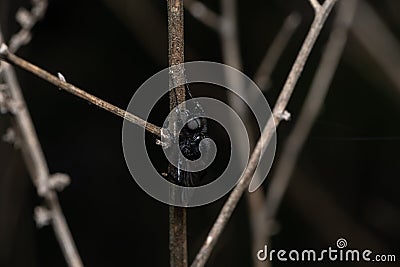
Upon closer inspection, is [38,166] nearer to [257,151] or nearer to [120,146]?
[257,151]

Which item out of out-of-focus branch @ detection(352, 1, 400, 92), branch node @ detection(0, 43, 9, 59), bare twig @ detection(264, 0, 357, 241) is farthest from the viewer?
out-of-focus branch @ detection(352, 1, 400, 92)

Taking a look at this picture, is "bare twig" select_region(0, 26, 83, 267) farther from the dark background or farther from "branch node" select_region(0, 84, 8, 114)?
the dark background

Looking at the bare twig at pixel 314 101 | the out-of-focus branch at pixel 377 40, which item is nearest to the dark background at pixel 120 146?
the out-of-focus branch at pixel 377 40

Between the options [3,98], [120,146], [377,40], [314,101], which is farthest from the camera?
[120,146]

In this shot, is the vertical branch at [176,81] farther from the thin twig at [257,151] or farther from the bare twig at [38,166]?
the bare twig at [38,166]

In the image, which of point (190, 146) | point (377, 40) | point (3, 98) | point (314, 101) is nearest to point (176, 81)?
point (190, 146)

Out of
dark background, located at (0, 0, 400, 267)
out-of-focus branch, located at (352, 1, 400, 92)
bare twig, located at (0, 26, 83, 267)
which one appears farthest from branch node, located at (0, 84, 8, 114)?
out-of-focus branch, located at (352, 1, 400, 92)
